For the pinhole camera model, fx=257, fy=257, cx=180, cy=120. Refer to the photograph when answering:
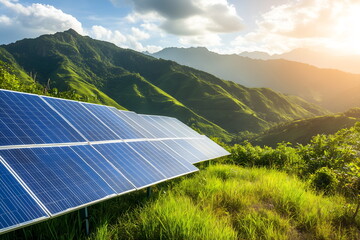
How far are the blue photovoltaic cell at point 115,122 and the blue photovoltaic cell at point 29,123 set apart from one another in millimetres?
1747

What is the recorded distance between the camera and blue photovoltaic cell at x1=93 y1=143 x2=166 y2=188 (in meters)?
6.15

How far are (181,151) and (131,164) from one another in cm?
369

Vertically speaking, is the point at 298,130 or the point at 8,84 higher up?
the point at 8,84

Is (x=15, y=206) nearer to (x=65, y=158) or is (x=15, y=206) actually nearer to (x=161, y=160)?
(x=65, y=158)

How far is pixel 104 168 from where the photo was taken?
586cm

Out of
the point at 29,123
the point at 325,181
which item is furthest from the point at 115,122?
the point at 325,181

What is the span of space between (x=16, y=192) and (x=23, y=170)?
59 centimetres

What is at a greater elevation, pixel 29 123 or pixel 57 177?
pixel 29 123

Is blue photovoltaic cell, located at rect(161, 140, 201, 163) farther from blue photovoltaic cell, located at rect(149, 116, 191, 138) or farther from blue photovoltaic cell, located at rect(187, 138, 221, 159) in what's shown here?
blue photovoltaic cell, located at rect(149, 116, 191, 138)

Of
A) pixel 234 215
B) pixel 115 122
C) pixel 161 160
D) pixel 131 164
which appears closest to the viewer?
pixel 234 215

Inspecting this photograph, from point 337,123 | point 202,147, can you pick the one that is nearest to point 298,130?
point 337,123

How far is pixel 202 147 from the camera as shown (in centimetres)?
1236

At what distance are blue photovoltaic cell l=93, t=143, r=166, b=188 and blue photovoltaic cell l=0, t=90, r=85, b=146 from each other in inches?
30.1

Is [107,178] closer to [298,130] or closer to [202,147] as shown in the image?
[202,147]
